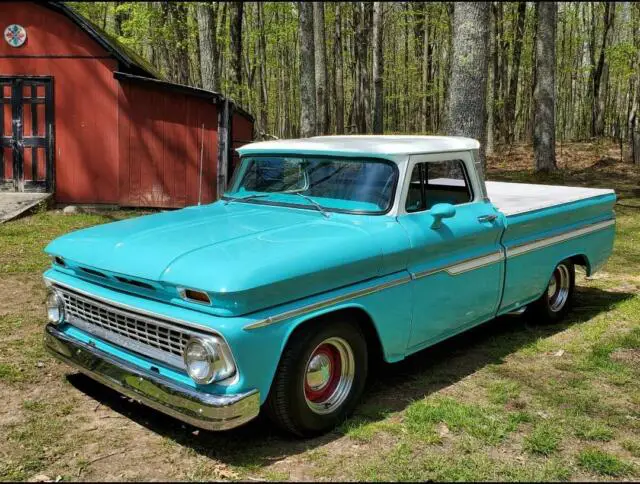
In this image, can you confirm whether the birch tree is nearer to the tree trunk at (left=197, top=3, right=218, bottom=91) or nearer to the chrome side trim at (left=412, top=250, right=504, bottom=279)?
the tree trunk at (left=197, top=3, right=218, bottom=91)

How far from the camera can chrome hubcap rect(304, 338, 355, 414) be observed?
3816 millimetres

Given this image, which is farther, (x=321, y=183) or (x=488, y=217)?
(x=488, y=217)

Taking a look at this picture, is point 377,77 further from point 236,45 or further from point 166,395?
point 166,395

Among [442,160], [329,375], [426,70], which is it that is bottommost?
[329,375]

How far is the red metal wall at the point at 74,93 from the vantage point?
1273cm

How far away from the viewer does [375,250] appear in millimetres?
4031

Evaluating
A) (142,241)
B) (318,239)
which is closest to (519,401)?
(318,239)

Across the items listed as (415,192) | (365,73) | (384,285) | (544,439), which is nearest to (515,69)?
(365,73)

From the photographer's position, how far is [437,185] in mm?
5086

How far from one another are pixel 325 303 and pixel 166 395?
1001 millimetres

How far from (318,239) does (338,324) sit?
519 mm

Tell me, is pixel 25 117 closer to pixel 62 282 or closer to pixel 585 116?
pixel 62 282

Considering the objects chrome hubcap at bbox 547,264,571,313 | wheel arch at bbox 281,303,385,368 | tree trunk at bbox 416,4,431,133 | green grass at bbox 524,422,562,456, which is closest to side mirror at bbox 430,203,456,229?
wheel arch at bbox 281,303,385,368

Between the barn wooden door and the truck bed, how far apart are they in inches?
375
